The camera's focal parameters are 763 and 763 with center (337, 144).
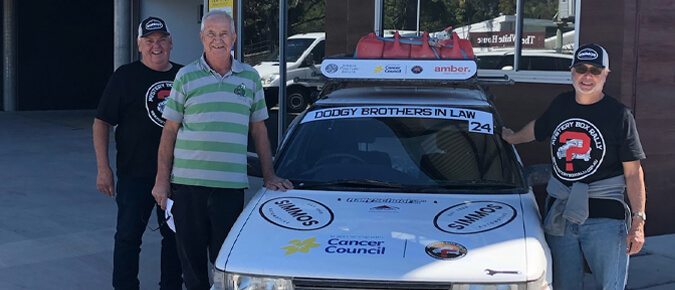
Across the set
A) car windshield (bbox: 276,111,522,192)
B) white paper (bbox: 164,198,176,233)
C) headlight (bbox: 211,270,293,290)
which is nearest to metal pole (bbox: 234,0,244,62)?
car windshield (bbox: 276,111,522,192)

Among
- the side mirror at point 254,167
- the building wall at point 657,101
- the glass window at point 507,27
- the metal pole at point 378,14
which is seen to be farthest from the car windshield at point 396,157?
the metal pole at point 378,14

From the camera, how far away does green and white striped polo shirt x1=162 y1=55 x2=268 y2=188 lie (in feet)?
13.4

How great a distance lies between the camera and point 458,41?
5.45 metres

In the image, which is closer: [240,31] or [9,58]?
[240,31]

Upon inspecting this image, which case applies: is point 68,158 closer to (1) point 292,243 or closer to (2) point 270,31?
(2) point 270,31

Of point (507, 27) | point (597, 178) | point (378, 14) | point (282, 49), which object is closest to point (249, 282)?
point (597, 178)

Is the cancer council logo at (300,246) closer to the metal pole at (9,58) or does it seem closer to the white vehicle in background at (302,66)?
the white vehicle in background at (302,66)

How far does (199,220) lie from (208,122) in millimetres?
552

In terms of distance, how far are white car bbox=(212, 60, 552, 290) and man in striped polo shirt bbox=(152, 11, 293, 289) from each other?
0.75 feet

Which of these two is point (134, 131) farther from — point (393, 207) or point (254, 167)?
point (393, 207)

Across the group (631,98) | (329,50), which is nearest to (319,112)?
(631,98)

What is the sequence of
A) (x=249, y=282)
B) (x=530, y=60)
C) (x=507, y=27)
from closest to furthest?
1. (x=249, y=282)
2. (x=530, y=60)
3. (x=507, y=27)

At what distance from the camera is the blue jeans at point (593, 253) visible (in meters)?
3.79

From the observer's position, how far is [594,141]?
3771 mm
